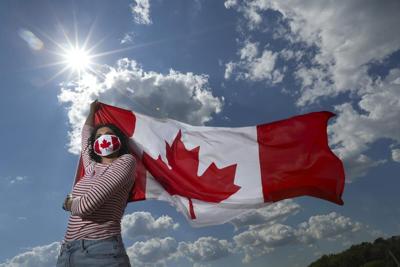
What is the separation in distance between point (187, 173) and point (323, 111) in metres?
3.02

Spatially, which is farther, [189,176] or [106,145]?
[189,176]

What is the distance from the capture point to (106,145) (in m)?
5.86

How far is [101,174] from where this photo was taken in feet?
16.8

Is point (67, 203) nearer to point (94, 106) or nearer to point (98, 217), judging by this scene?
point (98, 217)

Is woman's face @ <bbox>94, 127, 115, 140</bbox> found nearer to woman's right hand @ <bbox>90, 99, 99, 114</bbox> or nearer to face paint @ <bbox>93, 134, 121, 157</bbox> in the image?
face paint @ <bbox>93, 134, 121, 157</bbox>

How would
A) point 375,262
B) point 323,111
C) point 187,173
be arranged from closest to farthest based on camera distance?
point 323,111
point 187,173
point 375,262

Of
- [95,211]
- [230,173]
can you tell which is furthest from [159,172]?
[95,211]

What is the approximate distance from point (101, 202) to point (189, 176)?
165 inches

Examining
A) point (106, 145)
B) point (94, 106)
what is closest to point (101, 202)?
point (106, 145)

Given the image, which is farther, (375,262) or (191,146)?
(375,262)

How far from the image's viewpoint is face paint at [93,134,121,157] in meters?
5.82

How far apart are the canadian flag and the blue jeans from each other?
11.3 feet

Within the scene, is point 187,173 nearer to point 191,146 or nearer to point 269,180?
point 191,146

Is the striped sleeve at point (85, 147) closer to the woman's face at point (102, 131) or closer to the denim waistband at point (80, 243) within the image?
the woman's face at point (102, 131)
